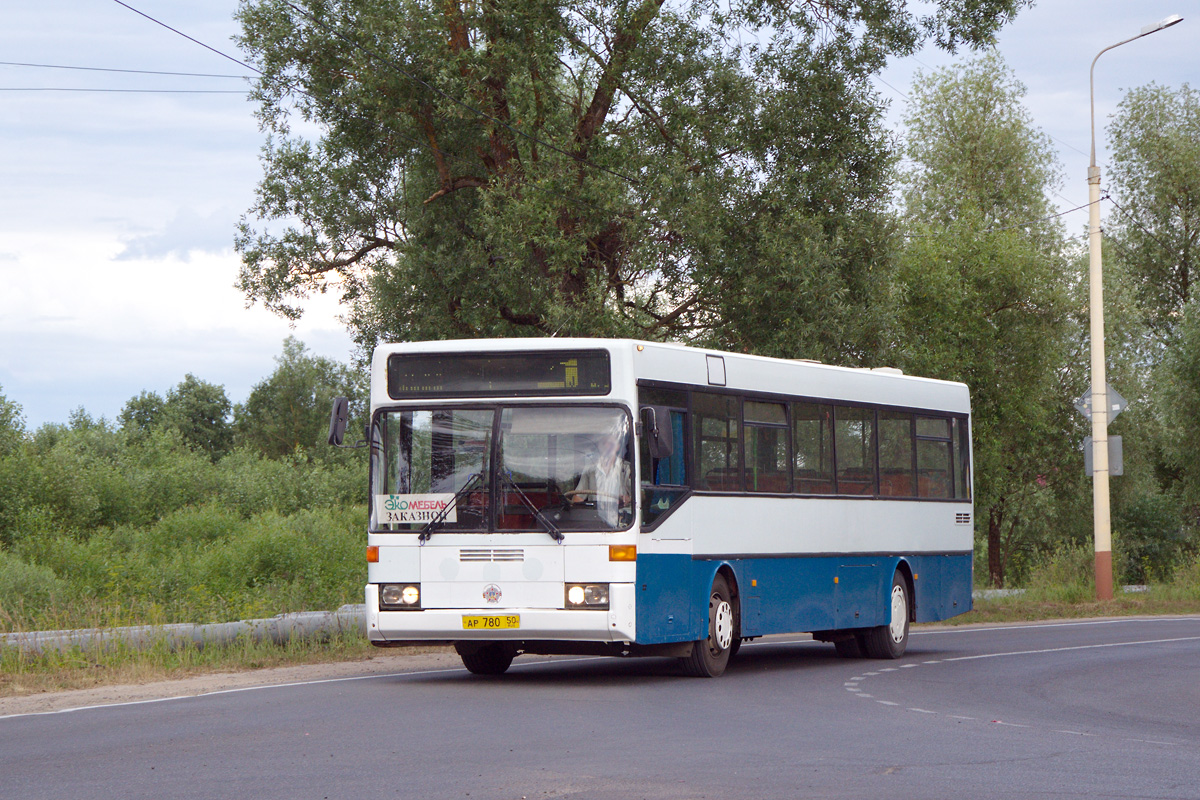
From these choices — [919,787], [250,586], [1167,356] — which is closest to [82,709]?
[919,787]

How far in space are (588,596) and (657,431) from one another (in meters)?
1.65

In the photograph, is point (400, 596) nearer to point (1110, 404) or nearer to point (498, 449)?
point (498, 449)

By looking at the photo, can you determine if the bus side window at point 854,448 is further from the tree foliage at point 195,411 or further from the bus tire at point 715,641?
the tree foliage at point 195,411

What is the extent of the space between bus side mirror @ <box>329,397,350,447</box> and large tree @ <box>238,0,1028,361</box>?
10.1 meters

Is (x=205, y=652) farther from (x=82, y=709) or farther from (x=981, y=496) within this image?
(x=981, y=496)

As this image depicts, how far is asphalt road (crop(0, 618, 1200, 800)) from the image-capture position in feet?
27.9

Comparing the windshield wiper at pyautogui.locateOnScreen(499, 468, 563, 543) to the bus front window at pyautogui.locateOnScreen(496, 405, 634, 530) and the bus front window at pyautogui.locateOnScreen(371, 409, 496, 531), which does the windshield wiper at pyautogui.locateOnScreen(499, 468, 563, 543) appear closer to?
the bus front window at pyautogui.locateOnScreen(496, 405, 634, 530)

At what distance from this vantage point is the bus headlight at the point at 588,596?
545 inches

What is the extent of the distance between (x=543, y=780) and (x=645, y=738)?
2.02 m

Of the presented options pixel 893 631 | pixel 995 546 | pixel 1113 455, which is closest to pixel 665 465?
pixel 893 631

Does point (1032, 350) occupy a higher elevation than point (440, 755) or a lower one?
higher

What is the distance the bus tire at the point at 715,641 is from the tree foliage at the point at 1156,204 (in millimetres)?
40500

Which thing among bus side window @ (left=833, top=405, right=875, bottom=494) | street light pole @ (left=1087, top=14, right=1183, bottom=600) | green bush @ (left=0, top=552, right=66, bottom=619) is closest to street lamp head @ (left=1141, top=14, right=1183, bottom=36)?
street light pole @ (left=1087, top=14, right=1183, bottom=600)

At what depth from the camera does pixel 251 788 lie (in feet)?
27.5
